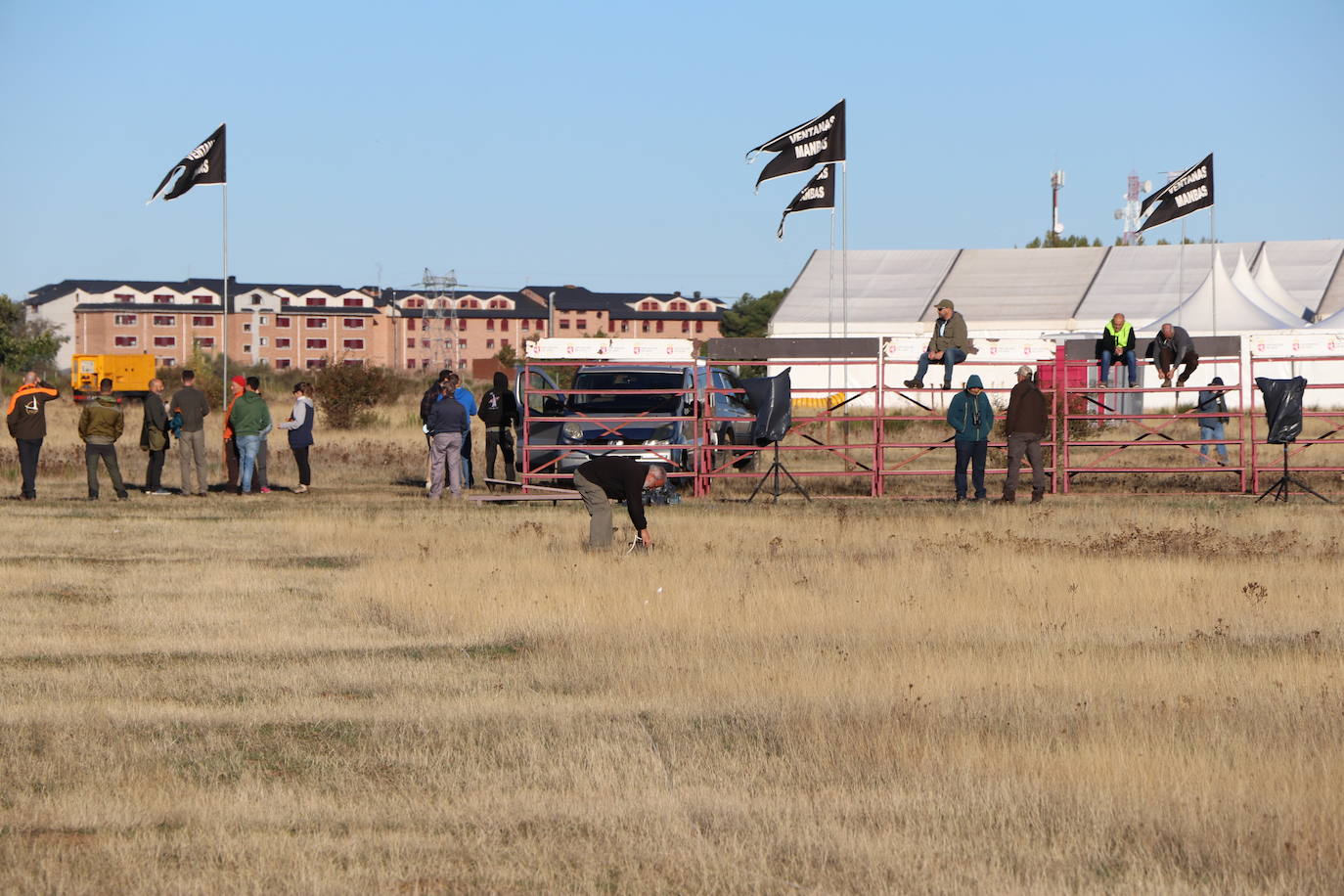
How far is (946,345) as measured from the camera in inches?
915

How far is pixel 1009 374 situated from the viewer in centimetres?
5388

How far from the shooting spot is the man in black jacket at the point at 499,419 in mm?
24578

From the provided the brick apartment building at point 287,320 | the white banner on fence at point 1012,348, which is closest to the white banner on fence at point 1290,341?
the white banner on fence at point 1012,348

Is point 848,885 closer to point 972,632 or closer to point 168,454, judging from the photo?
point 972,632

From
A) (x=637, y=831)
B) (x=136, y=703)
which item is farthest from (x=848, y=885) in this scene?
(x=136, y=703)

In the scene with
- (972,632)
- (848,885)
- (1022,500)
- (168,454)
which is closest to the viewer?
(848,885)

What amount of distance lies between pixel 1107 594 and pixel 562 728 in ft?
20.7

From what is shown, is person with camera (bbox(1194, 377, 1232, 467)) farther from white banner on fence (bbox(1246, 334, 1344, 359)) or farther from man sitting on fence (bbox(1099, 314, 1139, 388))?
man sitting on fence (bbox(1099, 314, 1139, 388))

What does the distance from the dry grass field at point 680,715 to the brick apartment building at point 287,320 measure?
371 ft

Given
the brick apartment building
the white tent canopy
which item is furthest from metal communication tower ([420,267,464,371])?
the white tent canopy

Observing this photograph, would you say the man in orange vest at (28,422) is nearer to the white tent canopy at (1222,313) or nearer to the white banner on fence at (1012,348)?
the white banner on fence at (1012,348)

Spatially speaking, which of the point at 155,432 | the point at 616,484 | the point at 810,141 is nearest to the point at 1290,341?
the point at 810,141

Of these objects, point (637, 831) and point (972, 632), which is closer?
point (637, 831)

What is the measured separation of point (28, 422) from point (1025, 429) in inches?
545
